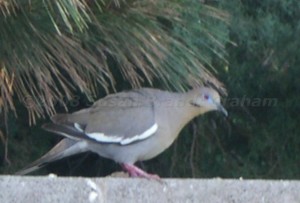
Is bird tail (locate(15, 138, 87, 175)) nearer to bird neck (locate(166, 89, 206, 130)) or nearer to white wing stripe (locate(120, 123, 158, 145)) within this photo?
white wing stripe (locate(120, 123, 158, 145))

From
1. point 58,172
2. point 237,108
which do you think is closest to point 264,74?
point 237,108

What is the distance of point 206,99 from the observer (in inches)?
164

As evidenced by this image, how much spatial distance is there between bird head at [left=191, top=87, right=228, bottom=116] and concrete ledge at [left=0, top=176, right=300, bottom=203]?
4.00ft

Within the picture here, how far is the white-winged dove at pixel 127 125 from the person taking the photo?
12.9 ft

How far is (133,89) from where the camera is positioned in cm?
414

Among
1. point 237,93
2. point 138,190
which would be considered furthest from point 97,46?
point 237,93

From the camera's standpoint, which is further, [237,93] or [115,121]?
[237,93]

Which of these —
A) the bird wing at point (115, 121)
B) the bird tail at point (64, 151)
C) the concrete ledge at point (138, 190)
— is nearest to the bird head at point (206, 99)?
the bird wing at point (115, 121)

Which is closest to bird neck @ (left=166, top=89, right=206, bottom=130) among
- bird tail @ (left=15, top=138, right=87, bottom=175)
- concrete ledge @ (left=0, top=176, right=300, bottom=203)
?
bird tail @ (left=15, top=138, right=87, bottom=175)

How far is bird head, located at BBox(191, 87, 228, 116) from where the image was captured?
13.5 ft

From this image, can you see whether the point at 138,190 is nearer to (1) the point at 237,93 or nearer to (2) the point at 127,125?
(2) the point at 127,125

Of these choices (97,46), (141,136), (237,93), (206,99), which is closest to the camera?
(97,46)

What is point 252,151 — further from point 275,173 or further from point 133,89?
point 133,89

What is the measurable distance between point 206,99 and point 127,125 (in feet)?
1.16
